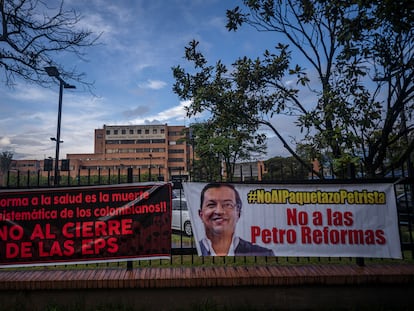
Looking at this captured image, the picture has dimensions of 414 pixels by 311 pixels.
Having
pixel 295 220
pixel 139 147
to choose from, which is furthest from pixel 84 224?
pixel 139 147

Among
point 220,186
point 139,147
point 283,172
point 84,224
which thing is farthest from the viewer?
point 139,147

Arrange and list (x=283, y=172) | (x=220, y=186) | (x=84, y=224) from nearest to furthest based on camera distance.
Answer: (x=84, y=224)
(x=220, y=186)
(x=283, y=172)

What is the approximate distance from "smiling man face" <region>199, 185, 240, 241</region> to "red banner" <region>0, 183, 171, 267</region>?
22.1 inches

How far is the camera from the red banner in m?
3.88

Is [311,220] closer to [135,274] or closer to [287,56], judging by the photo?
[135,274]

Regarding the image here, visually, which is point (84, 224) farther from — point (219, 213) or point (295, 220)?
point (295, 220)

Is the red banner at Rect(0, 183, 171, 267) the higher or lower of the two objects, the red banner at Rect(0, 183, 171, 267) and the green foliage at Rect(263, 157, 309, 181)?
the lower

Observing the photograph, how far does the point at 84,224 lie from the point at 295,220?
309cm

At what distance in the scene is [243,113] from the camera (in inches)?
274

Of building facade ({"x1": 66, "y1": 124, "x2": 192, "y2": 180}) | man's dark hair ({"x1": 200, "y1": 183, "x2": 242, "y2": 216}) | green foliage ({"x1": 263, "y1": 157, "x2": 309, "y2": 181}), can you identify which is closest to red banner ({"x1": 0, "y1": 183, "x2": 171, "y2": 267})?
man's dark hair ({"x1": 200, "y1": 183, "x2": 242, "y2": 216})

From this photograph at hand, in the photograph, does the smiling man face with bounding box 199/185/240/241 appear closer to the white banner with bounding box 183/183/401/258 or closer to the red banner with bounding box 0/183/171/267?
the white banner with bounding box 183/183/401/258

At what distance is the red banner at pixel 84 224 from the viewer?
3875 mm

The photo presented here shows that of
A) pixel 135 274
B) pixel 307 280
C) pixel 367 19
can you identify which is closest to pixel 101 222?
pixel 135 274

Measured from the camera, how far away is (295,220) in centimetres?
401
